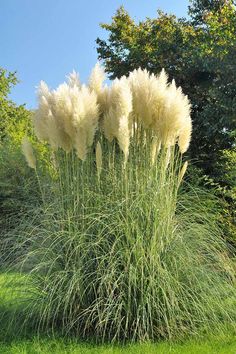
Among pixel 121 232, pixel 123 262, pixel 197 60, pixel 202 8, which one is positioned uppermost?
pixel 202 8

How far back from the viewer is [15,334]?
12.6 feet

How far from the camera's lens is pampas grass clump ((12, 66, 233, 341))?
12.0 feet

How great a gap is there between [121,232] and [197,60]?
23.8 ft

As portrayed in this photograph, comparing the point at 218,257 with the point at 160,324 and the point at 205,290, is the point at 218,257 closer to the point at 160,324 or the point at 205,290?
the point at 205,290

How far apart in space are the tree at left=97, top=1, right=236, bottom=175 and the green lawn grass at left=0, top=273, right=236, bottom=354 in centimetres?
473

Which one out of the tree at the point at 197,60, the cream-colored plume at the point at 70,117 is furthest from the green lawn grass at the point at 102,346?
the tree at the point at 197,60

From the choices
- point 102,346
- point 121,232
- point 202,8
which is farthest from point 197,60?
point 102,346

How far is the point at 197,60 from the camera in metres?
10.3

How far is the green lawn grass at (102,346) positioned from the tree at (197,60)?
15.5 feet

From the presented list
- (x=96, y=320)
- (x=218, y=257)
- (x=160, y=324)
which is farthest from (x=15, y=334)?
(x=218, y=257)

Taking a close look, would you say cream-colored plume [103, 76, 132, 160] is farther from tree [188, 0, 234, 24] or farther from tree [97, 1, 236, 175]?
tree [188, 0, 234, 24]

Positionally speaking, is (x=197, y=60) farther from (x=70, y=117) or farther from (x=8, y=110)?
(x=8, y=110)

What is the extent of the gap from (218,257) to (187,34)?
27.1ft

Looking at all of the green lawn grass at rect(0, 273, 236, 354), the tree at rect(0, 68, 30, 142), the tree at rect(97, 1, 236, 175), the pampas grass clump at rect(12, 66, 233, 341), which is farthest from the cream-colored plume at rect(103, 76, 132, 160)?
the tree at rect(0, 68, 30, 142)
